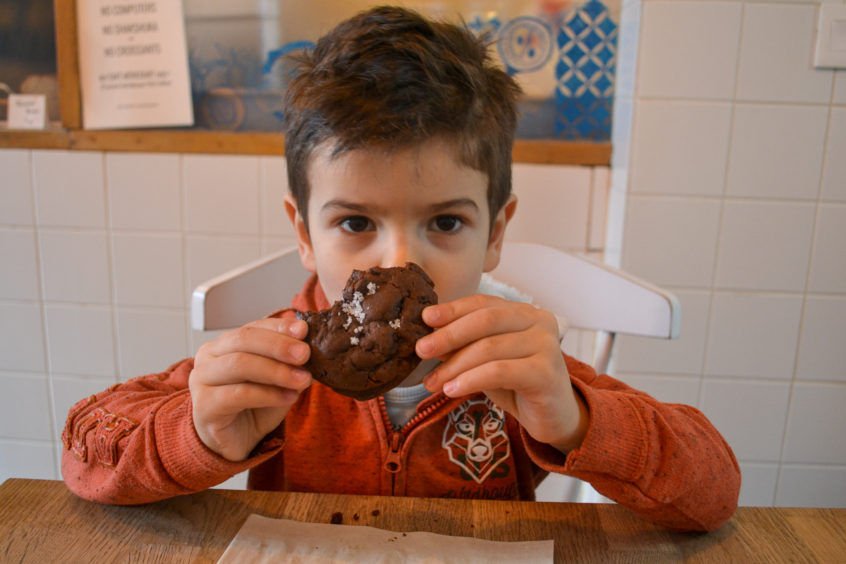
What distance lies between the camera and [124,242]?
5.96 ft

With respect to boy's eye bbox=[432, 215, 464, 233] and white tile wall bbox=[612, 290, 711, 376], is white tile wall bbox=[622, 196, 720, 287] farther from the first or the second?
boy's eye bbox=[432, 215, 464, 233]

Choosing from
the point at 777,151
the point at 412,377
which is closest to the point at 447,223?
the point at 412,377

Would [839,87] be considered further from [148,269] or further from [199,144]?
[148,269]

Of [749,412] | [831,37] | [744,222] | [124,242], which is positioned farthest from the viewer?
[124,242]

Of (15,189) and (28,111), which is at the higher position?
(28,111)

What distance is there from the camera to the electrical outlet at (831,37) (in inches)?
58.5

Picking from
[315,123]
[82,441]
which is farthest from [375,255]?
[82,441]

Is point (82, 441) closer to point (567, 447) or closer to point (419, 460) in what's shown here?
point (419, 460)

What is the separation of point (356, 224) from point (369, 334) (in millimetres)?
198

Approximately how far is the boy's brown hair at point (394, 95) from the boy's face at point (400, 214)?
2cm

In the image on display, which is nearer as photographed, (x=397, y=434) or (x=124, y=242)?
(x=397, y=434)

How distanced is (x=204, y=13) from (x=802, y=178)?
1675 mm

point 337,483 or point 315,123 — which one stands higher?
point 315,123

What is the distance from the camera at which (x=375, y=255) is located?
0.82m
